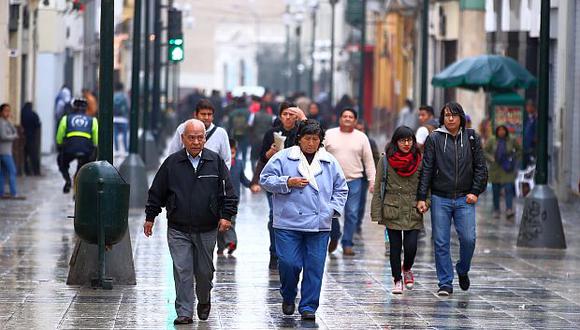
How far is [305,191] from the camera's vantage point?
13.0 m

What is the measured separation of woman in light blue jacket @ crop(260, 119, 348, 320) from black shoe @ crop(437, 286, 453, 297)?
6.94 ft

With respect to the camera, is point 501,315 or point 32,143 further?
point 32,143

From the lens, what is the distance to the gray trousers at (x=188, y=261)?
41.2ft

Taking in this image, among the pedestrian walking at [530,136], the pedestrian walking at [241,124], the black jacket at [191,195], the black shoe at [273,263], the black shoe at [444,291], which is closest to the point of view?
the black jacket at [191,195]

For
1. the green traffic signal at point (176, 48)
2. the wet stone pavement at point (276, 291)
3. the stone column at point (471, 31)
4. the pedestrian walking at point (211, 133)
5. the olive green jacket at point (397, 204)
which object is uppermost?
the stone column at point (471, 31)

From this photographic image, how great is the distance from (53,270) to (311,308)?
4099mm

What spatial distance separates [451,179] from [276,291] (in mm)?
1911

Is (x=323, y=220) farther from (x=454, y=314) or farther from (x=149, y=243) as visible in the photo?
(x=149, y=243)

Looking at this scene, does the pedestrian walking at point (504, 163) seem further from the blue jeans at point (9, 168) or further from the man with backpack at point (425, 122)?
the blue jeans at point (9, 168)

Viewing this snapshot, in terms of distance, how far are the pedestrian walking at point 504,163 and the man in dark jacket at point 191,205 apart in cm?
1264

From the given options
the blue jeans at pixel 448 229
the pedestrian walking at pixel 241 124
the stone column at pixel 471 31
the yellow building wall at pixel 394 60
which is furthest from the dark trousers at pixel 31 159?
the yellow building wall at pixel 394 60

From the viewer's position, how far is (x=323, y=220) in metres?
13.0

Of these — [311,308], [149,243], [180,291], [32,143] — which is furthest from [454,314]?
[32,143]

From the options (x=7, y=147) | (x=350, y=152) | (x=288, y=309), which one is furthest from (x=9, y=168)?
(x=288, y=309)
